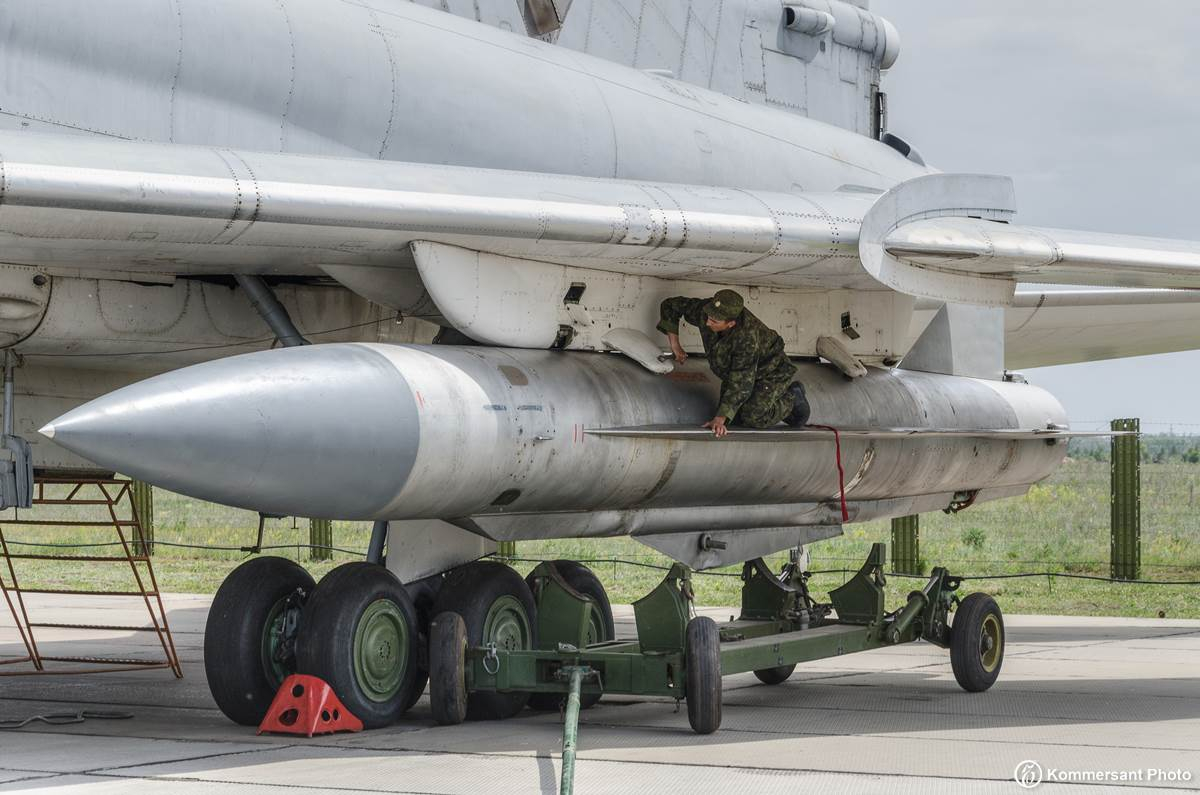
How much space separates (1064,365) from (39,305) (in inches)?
356

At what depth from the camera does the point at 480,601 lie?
747cm

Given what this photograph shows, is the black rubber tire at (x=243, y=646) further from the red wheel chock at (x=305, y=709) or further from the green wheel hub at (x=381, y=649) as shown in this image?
the green wheel hub at (x=381, y=649)

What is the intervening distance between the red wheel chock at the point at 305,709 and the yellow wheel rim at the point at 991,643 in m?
3.97

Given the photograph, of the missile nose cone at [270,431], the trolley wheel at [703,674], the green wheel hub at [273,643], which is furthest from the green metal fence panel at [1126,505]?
the missile nose cone at [270,431]

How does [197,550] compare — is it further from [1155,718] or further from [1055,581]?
[1155,718]

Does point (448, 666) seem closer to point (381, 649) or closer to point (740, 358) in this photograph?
point (381, 649)

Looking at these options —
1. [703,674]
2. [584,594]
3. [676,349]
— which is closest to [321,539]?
[584,594]

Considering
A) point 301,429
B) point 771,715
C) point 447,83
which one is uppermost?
point 447,83

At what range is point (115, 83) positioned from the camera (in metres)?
6.54

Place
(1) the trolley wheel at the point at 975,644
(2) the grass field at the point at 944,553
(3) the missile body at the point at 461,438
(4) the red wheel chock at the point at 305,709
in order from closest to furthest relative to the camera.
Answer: (3) the missile body at the point at 461,438
(4) the red wheel chock at the point at 305,709
(1) the trolley wheel at the point at 975,644
(2) the grass field at the point at 944,553

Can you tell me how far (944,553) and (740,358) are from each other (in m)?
13.4

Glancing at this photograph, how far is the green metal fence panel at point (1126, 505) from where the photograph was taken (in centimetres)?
1580

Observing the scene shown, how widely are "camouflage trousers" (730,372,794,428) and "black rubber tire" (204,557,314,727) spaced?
2.43 metres

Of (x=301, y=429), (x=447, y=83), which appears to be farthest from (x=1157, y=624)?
(x=301, y=429)
